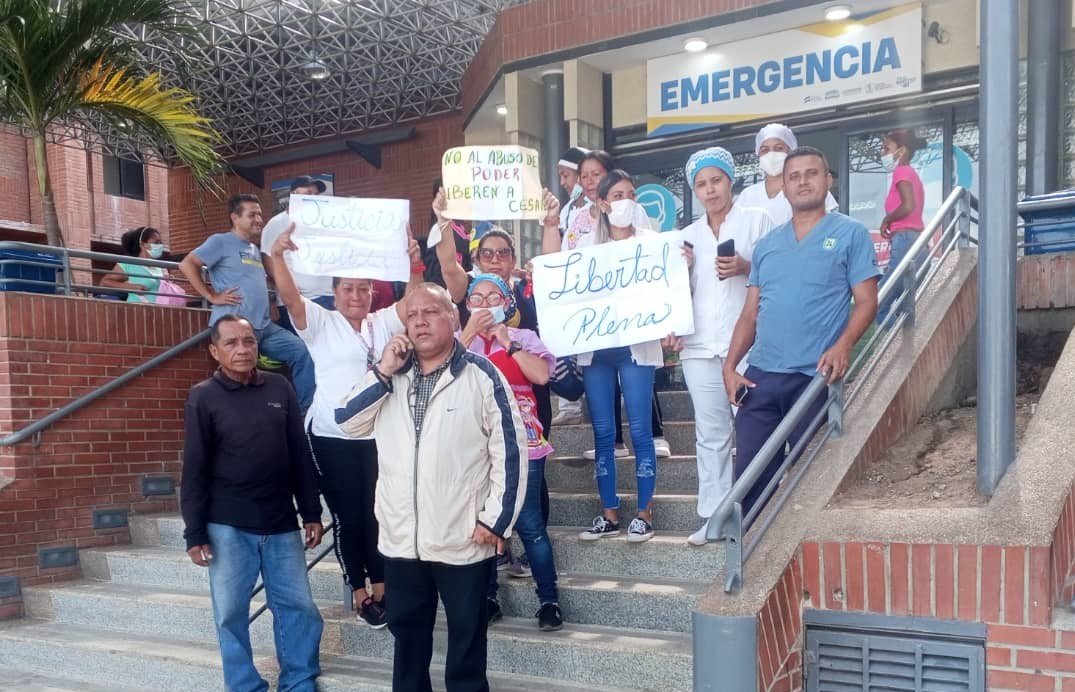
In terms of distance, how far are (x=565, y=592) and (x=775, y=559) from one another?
4.35 feet

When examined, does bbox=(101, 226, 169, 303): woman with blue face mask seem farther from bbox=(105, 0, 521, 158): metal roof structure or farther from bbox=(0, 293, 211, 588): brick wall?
bbox=(105, 0, 521, 158): metal roof structure

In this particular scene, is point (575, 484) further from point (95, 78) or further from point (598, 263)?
point (95, 78)

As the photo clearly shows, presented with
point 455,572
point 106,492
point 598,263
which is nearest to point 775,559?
point 455,572

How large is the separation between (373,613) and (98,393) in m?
3.44

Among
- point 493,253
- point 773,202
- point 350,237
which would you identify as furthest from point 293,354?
point 773,202

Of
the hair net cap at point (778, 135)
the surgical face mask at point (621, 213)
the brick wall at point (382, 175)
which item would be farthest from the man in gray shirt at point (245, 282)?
the brick wall at point (382, 175)

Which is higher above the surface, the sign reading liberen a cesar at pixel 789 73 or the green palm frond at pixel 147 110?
the sign reading liberen a cesar at pixel 789 73

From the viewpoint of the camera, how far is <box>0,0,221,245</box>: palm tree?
6648 millimetres

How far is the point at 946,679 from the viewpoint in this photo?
3.21 meters

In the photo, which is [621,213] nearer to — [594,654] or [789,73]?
[594,654]

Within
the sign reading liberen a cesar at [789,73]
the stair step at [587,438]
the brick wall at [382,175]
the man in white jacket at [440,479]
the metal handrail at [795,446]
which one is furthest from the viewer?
the brick wall at [382,175]

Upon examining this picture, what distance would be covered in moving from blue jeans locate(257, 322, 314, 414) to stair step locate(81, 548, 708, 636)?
141 cm

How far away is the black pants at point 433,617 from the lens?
11.5ft

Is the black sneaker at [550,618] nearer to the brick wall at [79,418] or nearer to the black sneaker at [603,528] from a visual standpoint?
the black sneaker at [603,528]
